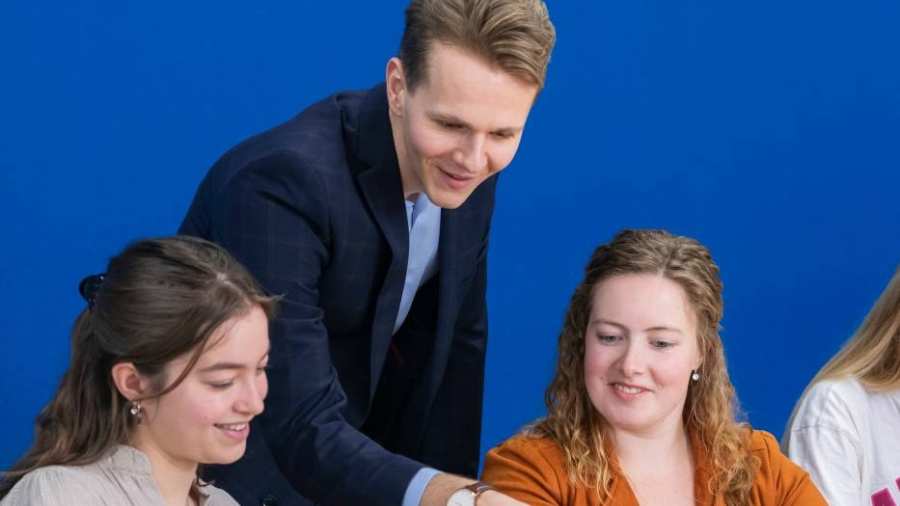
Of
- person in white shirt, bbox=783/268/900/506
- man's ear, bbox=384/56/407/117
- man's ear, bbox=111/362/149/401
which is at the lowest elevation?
man's ear, bbox=111/362/149/401

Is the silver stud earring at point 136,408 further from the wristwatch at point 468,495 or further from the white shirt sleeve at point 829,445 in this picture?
the white shirt sleeve at point 829,445

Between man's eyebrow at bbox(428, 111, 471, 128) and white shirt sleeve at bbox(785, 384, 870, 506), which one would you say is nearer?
man's eyebrow at bbox(428, 111, 471, 128)

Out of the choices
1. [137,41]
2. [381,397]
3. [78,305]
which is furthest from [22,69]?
[381,397]

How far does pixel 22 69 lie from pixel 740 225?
1.48 metres

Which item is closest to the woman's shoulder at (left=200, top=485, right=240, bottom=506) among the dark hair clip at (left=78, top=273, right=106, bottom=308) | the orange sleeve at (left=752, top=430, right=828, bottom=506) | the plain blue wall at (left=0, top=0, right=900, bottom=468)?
the dark hair clip at (left=78, top=273, right=106, bottom=308)

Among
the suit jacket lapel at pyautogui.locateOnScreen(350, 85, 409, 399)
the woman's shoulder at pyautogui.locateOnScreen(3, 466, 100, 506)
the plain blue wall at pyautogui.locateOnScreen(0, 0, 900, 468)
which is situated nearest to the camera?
the woman's shoulder at pyautogui.locateOnScreen(3, 466, 100, 506)

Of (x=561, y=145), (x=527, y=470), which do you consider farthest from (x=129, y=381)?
(x=561, y=145)

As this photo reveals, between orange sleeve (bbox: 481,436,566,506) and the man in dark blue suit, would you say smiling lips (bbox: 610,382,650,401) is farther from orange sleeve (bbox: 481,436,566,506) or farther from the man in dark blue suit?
the man in dark blue suit

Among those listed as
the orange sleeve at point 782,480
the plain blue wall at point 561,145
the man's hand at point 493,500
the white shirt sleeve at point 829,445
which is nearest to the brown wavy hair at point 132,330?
the man's hand at point 493,500

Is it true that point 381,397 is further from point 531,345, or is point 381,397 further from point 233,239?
point 531,345

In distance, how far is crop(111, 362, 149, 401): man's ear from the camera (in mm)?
1851

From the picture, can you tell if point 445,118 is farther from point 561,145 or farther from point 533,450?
point 561,145

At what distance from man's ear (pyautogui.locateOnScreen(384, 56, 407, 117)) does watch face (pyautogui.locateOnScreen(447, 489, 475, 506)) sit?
0.49m

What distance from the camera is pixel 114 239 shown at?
3061 millimetres
